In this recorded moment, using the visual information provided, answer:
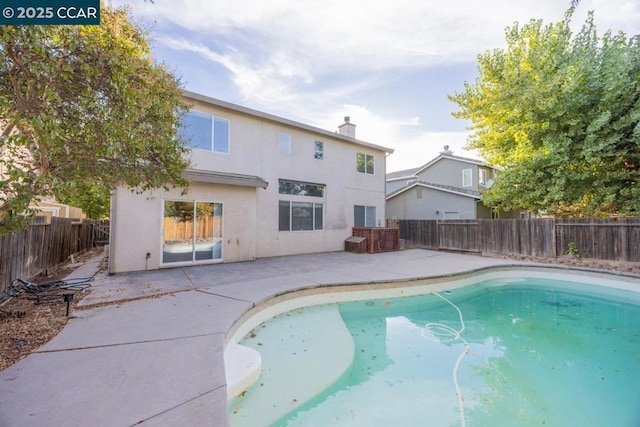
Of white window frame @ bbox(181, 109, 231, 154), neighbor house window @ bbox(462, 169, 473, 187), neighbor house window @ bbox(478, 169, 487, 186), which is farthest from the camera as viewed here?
neighbor house window @ bbox(462, 169, 473, 187)

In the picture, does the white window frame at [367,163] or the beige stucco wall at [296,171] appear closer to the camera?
the beige stucco wall at [296,171]

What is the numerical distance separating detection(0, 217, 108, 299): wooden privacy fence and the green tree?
8.36 feet

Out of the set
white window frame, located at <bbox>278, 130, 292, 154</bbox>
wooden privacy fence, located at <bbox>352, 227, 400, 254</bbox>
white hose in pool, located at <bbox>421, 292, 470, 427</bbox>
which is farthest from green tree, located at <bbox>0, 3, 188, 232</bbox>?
wooden privacy fence, located at <bbox>352, 227, 400, 254</bbox>

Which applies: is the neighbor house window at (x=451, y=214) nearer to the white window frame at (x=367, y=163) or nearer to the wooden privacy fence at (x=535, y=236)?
the wooden privacy fence at (x=535, y=236)

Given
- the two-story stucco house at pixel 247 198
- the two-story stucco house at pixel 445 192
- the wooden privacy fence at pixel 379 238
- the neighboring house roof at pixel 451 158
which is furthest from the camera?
the neighboring house roof at pixel 451 158

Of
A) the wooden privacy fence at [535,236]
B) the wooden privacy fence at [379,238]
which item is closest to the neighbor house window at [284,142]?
the wooden privacy fence at [379,238]

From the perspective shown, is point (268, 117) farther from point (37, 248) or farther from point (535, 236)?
point (535, 236)

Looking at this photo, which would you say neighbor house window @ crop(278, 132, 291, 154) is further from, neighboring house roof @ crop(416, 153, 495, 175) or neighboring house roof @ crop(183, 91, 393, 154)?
neighboring house roof @ crop(416, 153, 495, 175)

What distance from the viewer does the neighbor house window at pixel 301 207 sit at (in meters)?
11.4

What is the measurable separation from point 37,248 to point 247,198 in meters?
5.72

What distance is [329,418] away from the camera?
314cm

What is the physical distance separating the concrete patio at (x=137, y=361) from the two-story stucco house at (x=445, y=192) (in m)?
13.4

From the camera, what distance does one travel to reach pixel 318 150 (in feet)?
41.8

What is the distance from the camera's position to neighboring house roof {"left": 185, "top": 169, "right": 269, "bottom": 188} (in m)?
8.23
